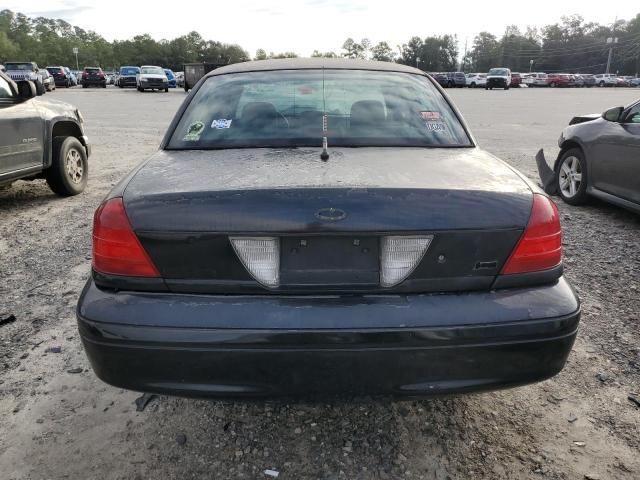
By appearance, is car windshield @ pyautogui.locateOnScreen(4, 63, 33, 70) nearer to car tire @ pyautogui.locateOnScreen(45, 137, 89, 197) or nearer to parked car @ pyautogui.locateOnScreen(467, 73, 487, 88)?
car tire @ pyautogui.locateOnScreen(45, 137, 89, 197)

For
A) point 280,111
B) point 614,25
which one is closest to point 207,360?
point 280,111

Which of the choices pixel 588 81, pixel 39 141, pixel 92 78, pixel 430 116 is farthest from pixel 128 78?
pixel 588 81

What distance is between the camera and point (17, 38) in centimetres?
11369

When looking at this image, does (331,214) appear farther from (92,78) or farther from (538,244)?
(92,78)

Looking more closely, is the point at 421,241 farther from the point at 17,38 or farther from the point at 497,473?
the point at 17,38

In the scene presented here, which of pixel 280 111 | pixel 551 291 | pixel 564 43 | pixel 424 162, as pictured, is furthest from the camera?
pixel 564 43

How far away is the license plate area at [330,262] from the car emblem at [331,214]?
3.2 inches

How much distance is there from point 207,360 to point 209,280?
284 millimetres

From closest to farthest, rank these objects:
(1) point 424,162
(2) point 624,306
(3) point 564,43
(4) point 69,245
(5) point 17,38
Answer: (1) point 424,162, (2) point 624,306, (4) point 69,245, (5) point 17,38, (3) point 564,43

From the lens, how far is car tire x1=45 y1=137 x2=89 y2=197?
21.2ft

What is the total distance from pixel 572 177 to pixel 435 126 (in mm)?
4382

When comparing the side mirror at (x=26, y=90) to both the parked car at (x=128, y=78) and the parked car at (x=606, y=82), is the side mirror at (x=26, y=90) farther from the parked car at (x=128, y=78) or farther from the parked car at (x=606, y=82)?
the parked car at (x=606, y=82)

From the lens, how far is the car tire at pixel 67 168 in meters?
6.45

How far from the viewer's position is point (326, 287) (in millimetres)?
1889
